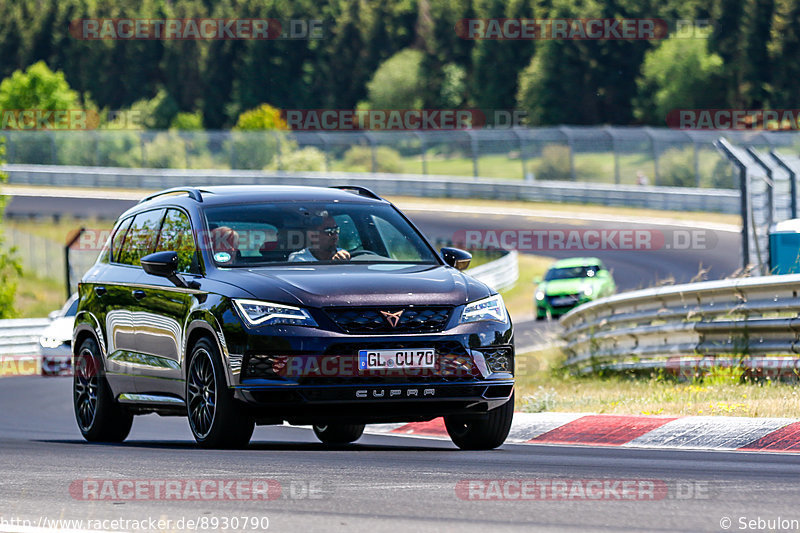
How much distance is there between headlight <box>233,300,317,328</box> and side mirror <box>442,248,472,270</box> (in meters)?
1.65

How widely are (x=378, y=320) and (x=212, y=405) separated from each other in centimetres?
121

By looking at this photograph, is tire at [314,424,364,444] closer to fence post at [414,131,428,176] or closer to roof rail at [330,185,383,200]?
roof rail at [330,185,383,200]

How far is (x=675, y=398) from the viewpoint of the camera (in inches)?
440

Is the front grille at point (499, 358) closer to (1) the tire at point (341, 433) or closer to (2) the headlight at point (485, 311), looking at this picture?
(2) the headlight at point (485, 311)

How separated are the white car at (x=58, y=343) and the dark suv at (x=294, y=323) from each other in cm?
1160

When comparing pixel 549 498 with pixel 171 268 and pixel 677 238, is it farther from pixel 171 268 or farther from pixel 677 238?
pixel 677 238

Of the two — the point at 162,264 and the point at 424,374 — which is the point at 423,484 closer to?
the point at 424,374

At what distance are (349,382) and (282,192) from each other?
77.3 inches

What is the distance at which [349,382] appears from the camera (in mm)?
8344

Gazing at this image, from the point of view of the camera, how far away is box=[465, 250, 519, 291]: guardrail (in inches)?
1385

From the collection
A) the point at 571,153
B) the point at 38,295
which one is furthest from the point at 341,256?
the point at 571,153
